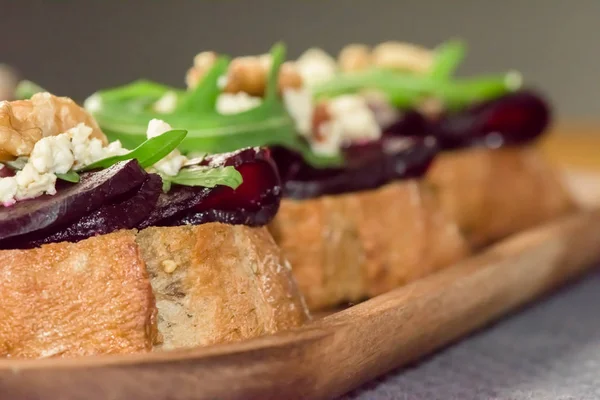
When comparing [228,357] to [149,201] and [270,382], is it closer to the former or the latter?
[270,382]

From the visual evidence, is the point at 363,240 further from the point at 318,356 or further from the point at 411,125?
the point at 318,356

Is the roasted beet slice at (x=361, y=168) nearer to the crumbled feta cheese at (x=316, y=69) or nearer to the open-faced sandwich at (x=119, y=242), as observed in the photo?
the crumbled feta cheese at (x=316, y=69)

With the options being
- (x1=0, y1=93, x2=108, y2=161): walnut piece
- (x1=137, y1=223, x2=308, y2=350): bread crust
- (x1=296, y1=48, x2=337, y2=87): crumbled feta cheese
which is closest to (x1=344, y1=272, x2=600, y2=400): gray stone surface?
(x1=137, y1=223, x2=308, y2=350): bread crust

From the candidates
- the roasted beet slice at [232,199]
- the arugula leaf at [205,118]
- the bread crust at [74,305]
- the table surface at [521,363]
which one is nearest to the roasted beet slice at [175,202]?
the roasted beet slice at [232,199]

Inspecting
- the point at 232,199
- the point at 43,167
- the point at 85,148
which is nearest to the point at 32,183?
the point at 43,167

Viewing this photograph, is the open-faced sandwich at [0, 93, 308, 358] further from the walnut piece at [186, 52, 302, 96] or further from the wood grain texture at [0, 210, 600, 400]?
the walnut piece at [186, 52, 302, 96]

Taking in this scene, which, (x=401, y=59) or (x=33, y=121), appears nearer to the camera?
(x=33, y=121)
